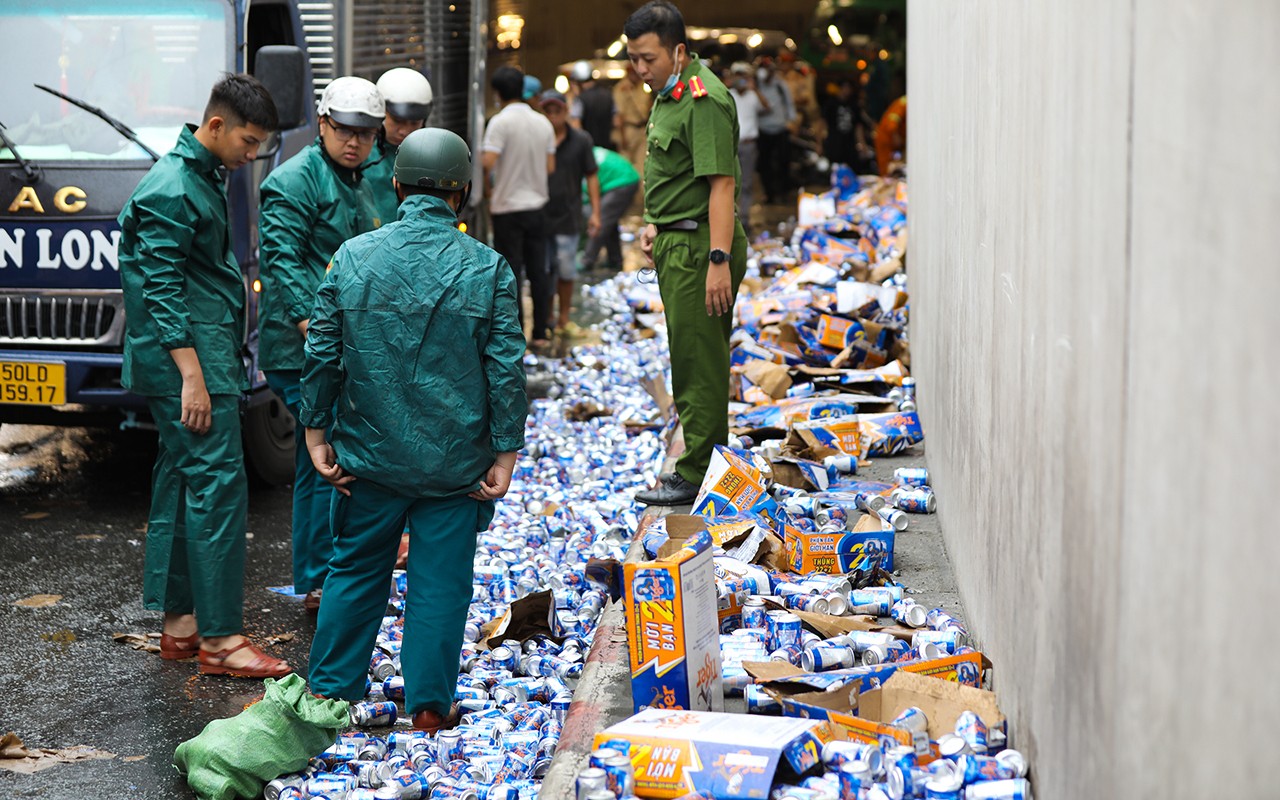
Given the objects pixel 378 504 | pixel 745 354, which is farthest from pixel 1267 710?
pixel 745 354

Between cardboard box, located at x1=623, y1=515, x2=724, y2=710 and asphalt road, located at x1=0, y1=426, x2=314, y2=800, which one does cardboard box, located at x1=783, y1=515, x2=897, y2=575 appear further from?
asphalt road, located at x1=0, y1=426, x2=314, y2=800

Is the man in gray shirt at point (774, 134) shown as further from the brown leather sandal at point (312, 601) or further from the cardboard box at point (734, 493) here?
the brown leather sandal at point (312, 601)

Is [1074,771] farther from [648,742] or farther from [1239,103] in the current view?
[1239,103]

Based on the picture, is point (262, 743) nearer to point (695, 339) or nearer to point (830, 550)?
point (830, 550)

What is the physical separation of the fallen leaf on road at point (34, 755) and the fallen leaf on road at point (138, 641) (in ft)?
3.09

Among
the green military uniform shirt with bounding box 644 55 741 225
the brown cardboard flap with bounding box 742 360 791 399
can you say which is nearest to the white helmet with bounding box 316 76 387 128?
the green military uniform shirt with bounding box 644 55 741 225

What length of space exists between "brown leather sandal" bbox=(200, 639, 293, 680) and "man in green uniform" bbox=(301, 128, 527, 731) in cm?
64

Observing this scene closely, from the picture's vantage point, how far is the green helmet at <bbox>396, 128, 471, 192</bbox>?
174 inches

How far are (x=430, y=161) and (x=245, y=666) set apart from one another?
1949 mm

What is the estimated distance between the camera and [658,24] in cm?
606

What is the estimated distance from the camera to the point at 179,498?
519 cm

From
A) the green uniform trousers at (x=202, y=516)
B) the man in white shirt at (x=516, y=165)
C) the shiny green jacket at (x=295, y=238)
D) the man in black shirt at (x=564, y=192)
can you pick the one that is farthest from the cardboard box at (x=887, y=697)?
the man in black shirt at (x=564, y=192)

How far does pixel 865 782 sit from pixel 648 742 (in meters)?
0.51

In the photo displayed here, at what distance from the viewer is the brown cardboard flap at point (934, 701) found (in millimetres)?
3754
